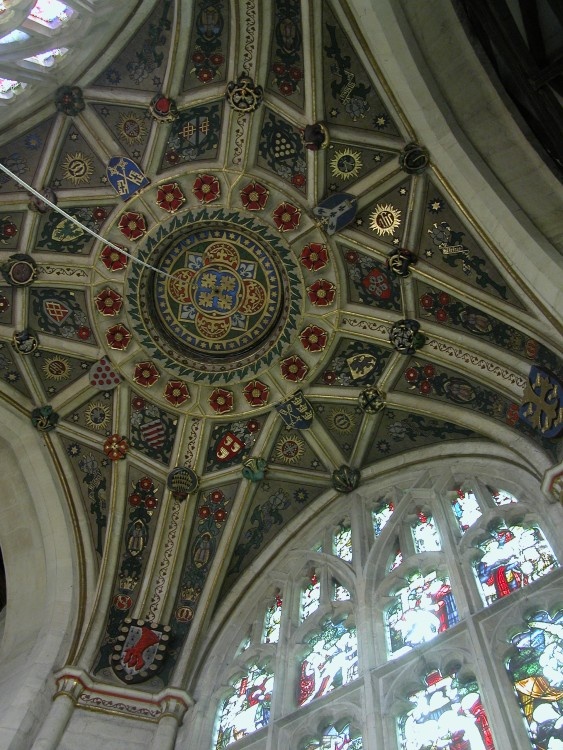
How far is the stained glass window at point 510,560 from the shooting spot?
7.96 m

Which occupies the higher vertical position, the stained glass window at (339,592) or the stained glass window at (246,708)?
the stained glass window at (339,592)

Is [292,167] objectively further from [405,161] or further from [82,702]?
[82,702]

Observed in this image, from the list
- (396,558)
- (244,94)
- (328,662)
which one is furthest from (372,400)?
(244,94)

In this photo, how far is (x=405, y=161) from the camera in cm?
953

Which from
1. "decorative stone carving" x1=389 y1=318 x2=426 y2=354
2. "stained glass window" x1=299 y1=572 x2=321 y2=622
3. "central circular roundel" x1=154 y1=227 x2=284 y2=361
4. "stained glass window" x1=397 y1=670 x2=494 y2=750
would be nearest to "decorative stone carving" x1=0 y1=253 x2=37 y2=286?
"central circular roundel" x1=154 y1=227 x2=284 y2=361

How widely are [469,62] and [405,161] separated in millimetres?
1281

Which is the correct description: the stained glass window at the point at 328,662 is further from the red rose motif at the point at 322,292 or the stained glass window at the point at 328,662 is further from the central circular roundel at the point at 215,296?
the red rose motif at the point at 322,292

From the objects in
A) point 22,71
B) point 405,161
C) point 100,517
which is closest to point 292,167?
point 405,161

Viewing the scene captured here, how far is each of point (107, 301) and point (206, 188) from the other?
2151 millimetres

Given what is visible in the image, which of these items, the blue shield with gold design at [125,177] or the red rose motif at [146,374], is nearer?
the blue shield with gold design at [125,177]

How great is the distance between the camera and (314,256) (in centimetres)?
1081

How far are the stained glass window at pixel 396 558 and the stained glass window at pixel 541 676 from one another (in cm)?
227

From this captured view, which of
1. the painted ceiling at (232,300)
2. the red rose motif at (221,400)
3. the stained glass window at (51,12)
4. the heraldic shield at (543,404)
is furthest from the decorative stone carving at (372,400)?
the stained glass window at (51,12)

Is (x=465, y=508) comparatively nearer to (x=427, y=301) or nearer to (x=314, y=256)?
(x=427, y=301)
